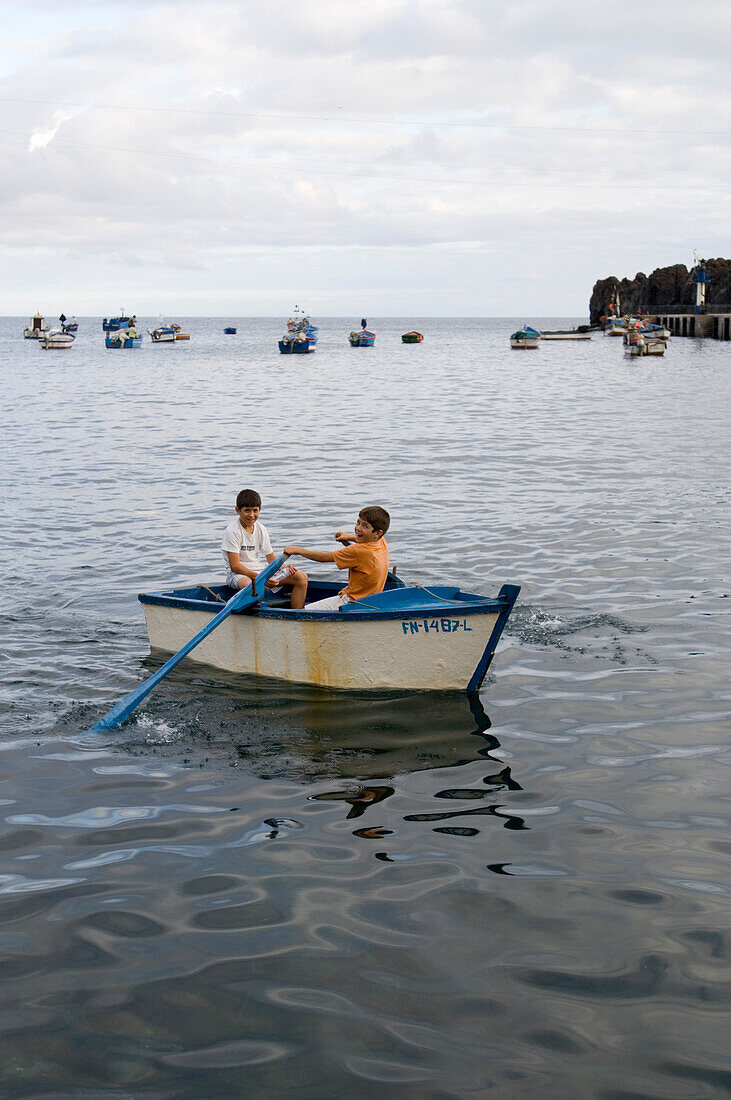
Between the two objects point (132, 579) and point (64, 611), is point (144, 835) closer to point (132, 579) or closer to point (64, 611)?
point (64, 611)

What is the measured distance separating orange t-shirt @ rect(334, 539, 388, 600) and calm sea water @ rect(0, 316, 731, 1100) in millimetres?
976

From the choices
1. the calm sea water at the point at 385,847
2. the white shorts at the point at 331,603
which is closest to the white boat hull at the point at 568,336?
the calm sea water at the point at 385,847

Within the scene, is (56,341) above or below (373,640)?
above

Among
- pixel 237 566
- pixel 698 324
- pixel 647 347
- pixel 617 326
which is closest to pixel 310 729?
pixel 237 566

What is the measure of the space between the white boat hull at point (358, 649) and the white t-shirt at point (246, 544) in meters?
0.79

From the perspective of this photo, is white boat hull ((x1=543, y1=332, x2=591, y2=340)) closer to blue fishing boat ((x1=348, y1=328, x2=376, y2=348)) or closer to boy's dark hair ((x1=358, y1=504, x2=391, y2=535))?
blue fishing boat ((x1=348, y1=328, x2=376, y2=348))

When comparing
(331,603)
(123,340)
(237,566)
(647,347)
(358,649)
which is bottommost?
(358,649)

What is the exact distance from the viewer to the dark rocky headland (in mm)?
120750

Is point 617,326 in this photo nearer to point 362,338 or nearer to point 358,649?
point 362,338

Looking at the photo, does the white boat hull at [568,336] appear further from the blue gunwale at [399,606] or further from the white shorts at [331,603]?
the blue gunwale at [399,606]

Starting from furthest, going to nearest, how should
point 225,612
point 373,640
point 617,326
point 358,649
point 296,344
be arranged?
point 617,326
point 296,344
point 225,612
point 358,649
point 373,640

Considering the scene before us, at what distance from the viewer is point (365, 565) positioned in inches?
356

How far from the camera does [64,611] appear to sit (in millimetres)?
11812

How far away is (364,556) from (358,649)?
84 centimetres
